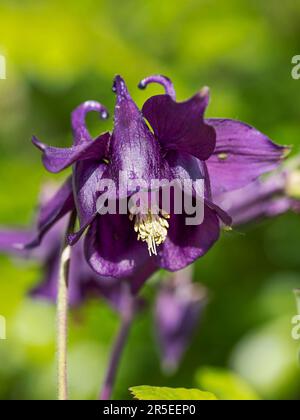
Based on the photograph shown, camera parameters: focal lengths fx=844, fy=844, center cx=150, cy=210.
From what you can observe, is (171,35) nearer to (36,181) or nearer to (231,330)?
(36,181)

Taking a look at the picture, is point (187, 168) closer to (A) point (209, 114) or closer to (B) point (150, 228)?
(B) point (150, 228)

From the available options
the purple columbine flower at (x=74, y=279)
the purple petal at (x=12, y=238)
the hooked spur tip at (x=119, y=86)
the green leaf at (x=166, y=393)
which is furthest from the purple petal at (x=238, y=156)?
the purple columbine flower at (x=74, y=279)

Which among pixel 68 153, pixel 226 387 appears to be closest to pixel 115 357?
pixel 226 387

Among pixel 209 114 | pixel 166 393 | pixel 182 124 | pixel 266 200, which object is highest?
pixel 209 114

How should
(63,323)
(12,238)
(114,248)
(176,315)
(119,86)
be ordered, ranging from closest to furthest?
(63,323)
(119,86)
(114,248)
(12,238)
(176,315)

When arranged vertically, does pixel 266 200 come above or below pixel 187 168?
above

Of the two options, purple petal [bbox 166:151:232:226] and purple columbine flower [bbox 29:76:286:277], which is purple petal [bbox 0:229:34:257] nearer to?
purple columbine flower [bbox 29:76:286:277]

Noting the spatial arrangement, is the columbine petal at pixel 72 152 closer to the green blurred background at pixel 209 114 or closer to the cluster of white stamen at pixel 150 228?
the cluster of white stamen at pixel 150 228
